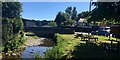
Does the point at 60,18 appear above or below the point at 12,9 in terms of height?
below

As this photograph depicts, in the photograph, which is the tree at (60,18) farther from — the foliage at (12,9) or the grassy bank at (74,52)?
the grassy bank at (74,52)

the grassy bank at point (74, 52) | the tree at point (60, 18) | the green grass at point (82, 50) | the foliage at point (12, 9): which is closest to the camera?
the grassy bank at point (74, 52)

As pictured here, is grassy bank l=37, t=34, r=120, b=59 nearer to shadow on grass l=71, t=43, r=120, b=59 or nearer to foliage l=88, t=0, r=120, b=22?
shadow on grass l=71, t=43, r=120, b=59

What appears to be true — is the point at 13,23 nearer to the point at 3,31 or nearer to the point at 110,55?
the point at 3,31

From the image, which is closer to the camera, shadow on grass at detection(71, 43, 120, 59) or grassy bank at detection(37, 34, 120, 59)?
grassy bank at detection(37, 34, 120, 59)

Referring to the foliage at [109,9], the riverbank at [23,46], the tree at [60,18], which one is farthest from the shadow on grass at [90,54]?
the tree at [60,18]

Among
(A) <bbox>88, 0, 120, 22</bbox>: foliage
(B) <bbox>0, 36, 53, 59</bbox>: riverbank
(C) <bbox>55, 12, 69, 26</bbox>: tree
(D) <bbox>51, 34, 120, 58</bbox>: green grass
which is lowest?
(C) <bbox>55, 12, 69, 26</bbox>: tree

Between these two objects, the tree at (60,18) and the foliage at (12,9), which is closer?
the foliage at (12,9)

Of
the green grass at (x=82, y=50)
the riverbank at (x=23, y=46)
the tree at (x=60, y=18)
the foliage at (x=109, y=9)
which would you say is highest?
the foliage at (x=109, y=9)

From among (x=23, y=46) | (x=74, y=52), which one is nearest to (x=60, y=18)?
(x=23, y=46)

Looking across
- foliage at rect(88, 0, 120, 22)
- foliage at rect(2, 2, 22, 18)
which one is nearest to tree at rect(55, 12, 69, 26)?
foliage at rect(2, 2, 22, 18)

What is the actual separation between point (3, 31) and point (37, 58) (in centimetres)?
1397

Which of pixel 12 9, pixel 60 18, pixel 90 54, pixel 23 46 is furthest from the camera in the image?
pixel 60 18

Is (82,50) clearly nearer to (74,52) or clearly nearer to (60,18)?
(74,52)
